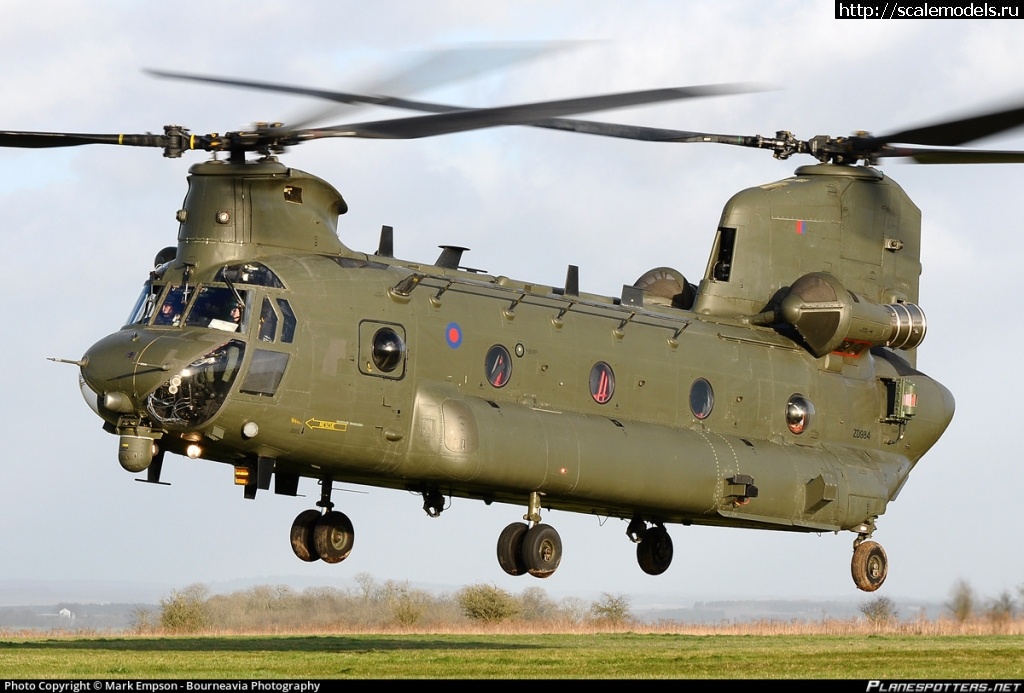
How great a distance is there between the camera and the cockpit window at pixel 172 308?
1862 centimetres

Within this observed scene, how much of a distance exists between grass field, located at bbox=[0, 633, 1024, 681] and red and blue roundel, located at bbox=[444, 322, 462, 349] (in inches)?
165

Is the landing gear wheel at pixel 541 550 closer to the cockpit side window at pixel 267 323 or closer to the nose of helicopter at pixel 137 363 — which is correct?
the cockpit side window at pixel 267 323

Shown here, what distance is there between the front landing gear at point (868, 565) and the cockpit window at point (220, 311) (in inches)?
428

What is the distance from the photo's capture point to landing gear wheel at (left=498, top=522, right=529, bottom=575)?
20.3 metres

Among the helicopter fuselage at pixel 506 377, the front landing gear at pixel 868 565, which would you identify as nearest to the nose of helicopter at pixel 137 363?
the helicopter fuselage at pixel 506 377

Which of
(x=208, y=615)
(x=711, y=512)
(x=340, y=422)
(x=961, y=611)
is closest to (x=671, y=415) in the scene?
(x=711, y=512)

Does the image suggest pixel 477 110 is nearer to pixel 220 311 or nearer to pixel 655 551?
pixel 220 311

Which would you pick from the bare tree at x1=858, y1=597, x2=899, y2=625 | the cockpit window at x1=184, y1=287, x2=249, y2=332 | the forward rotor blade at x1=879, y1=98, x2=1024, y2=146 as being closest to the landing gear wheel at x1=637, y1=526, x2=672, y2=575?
the forward rotor blade at x1=879, y1=98, x2=1024, y2=146

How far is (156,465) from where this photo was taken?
61.8ft

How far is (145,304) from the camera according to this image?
62.8 ft

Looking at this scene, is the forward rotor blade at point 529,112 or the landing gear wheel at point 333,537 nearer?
the forward rotor blade at point 529,112

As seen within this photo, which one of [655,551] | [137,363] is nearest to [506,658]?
[655,551]
